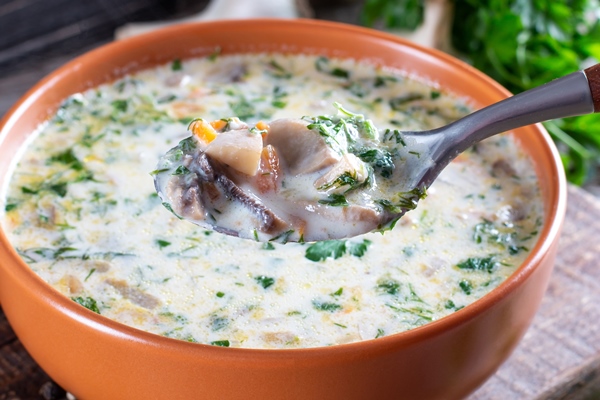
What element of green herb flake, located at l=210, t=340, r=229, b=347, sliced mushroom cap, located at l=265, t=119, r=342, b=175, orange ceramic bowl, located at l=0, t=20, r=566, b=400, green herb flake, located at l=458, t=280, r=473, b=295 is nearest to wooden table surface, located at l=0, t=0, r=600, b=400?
orange ceramic bowl, located at l=0, t=20, r=566, b=400

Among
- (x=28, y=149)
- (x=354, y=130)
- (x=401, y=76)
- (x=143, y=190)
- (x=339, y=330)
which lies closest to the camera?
(x=339, y=330)

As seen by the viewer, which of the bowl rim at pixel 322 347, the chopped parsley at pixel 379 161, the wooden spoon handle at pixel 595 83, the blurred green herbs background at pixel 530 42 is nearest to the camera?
the bowl rim at pixel 322 347

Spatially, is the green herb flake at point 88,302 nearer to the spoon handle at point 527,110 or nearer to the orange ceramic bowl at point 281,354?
the orange ceramic bowl at point 281,354

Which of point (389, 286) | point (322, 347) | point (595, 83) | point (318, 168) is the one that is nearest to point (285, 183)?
point (318, 168)

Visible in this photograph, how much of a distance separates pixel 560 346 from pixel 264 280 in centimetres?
97

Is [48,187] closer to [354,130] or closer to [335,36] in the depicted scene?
[354,130]

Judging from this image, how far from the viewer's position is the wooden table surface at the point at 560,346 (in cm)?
224

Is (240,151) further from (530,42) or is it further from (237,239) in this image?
(530,42)

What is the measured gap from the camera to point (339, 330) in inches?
75.3

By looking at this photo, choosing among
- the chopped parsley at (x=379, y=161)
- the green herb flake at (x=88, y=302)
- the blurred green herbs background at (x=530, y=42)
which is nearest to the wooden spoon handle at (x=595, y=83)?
the chopped parsley at (x=379, y=161)

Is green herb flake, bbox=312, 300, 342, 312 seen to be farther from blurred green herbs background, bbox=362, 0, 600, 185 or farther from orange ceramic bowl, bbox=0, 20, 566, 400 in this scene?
blurred green herbs background, bbox=362, 0, 600, 185

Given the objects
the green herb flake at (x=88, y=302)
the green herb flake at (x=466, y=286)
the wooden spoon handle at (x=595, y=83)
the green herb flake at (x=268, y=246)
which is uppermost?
the wooden spoon handle at (x=595, y=83)

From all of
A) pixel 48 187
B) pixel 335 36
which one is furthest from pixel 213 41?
pixel 48 187

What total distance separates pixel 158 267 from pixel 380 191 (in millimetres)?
615
